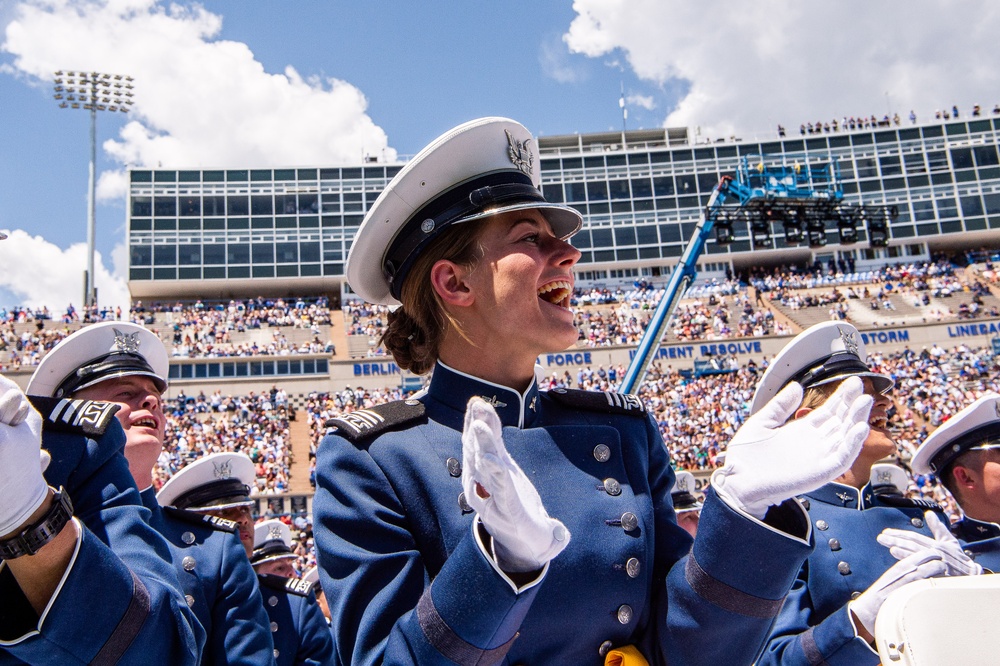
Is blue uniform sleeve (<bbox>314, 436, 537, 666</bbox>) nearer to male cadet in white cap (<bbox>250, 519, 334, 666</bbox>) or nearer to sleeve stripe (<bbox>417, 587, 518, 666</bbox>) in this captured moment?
sleeve stripe (<bbox>417, 587, 518, 666</bbox>)

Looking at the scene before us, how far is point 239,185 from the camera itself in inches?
1929

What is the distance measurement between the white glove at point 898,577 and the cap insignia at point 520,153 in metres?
1.84

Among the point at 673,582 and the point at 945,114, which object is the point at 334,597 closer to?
the point at 673,582

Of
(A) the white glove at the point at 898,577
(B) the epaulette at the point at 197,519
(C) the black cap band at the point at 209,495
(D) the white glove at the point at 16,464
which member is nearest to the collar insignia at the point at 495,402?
(D) the white glove at the point at 16,464

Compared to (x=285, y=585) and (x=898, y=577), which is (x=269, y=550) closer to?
(x=285, y=585)

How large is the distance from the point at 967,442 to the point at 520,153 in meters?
3.02

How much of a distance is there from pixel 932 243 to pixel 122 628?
5487cm

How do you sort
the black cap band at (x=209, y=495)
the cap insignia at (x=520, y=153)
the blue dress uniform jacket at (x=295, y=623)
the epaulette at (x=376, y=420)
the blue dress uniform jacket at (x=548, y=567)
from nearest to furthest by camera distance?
the blue dress uniform jacket at (x=548, y=567) → the epaulette at (x=376, y=420) → the cap insignia at (x=520, y=153) → the blue dress uniform jacket at (x=295, y=623) → the black cap band at (x=209, y=495)

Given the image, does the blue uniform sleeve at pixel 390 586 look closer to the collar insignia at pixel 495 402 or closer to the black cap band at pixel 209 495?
the collar insignia at pixel 495 402

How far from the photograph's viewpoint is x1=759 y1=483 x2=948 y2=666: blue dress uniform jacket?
3.16 meters

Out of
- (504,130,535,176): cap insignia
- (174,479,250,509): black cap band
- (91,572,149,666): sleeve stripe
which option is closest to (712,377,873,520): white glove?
(504,130,535,176): cap insignia

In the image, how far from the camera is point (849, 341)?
3.86 metres

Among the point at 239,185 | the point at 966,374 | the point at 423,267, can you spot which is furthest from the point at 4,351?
the point at 966,374

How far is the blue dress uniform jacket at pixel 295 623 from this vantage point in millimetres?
4797
